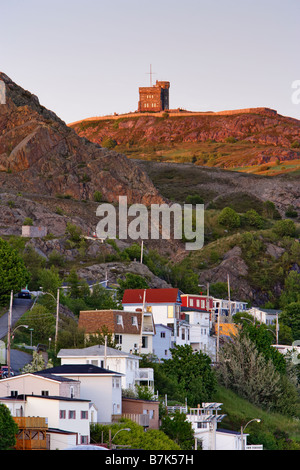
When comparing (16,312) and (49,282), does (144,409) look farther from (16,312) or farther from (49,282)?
(49,282)

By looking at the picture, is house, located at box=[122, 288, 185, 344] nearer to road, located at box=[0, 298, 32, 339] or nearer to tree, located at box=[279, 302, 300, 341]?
road, located at box=[0, 298, 32, 339]

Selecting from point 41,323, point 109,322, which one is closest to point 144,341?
point 109,322

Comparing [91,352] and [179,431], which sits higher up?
[91,352]

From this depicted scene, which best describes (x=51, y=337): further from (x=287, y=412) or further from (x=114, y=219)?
(x=114, y=219)

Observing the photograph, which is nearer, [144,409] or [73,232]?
[144,409]

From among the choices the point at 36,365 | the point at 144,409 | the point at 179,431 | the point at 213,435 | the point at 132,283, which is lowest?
the point at 213,435

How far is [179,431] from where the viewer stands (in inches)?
3066

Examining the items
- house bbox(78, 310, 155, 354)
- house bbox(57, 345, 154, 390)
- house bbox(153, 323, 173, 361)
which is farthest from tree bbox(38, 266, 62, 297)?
house bbox(57, 345, 154, 390)

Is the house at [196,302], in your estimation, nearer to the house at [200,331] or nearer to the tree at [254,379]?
the house at [200,331]

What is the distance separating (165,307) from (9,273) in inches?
673

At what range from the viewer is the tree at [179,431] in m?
77.4

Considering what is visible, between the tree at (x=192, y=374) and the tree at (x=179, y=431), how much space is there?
1265 centimetres

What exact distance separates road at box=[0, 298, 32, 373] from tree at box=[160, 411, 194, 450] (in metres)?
A: 13.2

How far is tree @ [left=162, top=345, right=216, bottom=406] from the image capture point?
93250mm
